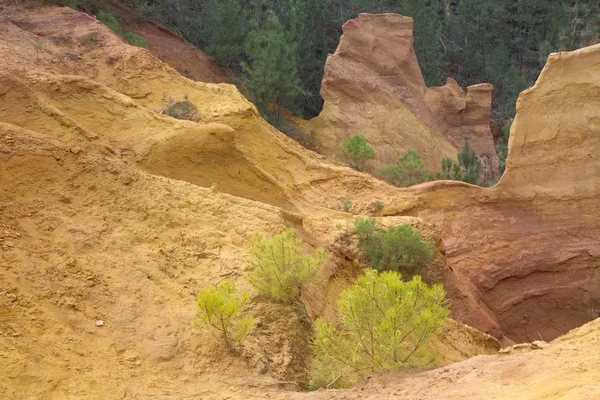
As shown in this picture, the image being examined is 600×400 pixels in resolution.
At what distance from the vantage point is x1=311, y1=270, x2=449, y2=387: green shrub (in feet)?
18.9

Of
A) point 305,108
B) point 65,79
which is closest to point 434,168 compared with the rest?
point 305,108

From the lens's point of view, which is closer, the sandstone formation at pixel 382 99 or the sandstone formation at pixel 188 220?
the sandstone formation at pixel 188 220

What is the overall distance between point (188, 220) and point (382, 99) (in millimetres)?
19035

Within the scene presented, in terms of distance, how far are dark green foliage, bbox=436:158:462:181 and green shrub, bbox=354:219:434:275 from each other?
36.0 feet

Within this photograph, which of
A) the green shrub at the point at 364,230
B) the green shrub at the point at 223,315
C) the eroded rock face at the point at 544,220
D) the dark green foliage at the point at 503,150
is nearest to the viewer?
the green shrub at the point at 223,315

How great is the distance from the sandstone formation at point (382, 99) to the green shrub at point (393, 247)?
13.2 metres

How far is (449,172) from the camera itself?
77.6ft

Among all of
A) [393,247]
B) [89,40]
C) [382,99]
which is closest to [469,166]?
[382,99]

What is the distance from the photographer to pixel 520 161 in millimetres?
15805

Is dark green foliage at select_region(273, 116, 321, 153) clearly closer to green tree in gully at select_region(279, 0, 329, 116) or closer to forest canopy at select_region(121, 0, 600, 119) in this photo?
forest canopy at select_region(121, 0, 600, 119)

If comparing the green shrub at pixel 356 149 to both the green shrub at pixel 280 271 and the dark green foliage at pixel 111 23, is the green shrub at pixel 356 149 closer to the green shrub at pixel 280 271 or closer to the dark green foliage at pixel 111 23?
the dark green foliage at pixel 111 23

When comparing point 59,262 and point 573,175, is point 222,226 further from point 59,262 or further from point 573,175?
point 573,175

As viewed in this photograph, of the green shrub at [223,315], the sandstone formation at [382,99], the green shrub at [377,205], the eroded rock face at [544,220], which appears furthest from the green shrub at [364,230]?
the sandstone formation at [382,99]

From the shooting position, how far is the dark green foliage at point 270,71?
78.8 ft
